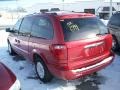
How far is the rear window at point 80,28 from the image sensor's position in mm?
5801

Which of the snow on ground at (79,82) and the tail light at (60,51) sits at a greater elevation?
the tail light at (60,51)

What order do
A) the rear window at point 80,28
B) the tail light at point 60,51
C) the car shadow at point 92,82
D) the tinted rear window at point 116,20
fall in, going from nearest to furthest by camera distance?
the tail light at point 60,51 < the rear window at point 80,28 < the car shadow at point 92,82 < the tinted rear window at point 116,20

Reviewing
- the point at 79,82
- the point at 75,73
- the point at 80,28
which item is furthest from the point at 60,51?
the point at 79,82

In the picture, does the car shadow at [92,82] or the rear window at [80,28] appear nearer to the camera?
the rear window at [80,28]

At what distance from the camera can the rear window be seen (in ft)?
19.0

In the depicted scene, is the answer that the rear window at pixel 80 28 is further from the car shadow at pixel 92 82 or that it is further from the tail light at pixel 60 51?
the car shadow at pixel 92 82

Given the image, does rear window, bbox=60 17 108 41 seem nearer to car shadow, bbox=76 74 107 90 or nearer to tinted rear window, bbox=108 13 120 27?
car shadow, bbox=76 74 107 90

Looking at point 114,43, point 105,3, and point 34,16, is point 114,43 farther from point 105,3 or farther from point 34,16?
point 105,3

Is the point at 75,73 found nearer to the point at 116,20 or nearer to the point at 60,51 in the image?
the point at 60,51

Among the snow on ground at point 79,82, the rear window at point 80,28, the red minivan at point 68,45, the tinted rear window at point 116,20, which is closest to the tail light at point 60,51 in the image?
the red minivan at point 68,45

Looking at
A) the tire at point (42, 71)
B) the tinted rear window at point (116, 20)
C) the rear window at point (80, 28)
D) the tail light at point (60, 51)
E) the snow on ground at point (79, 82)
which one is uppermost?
the rear window at point (80, 28)

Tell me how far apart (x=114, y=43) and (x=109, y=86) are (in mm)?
3938

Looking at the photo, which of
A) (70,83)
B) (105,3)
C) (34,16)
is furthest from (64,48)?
(105,3)

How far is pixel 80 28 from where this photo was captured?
5961mm
